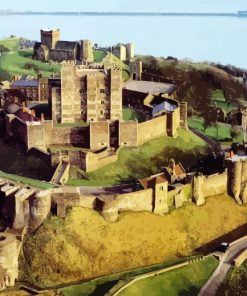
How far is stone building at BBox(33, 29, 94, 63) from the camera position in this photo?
8656 cm

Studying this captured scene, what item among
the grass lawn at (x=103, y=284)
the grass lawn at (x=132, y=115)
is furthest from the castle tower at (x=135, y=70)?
the grass lawn at (x=103, y=284)

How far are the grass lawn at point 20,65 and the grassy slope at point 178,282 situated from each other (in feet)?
140

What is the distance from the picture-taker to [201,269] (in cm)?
3938

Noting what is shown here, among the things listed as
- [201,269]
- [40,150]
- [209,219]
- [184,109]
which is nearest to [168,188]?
[209,219]

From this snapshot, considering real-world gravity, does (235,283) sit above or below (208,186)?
below

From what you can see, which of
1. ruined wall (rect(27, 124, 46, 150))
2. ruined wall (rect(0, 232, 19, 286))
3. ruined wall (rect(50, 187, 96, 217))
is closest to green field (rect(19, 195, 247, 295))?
ruined wall (rect(50, 187, 96, 217))

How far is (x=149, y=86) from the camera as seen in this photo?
236 ft

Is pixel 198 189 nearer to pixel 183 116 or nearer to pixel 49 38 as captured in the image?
pixel 183 116

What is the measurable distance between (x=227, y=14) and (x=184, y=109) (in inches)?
5537

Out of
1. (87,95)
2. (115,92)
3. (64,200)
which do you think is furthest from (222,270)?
(87,95)

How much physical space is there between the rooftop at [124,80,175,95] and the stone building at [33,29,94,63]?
44.4 ft

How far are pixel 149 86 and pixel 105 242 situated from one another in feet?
116

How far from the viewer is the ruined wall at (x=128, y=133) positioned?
164ft

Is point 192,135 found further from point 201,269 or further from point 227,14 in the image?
point 227,14
